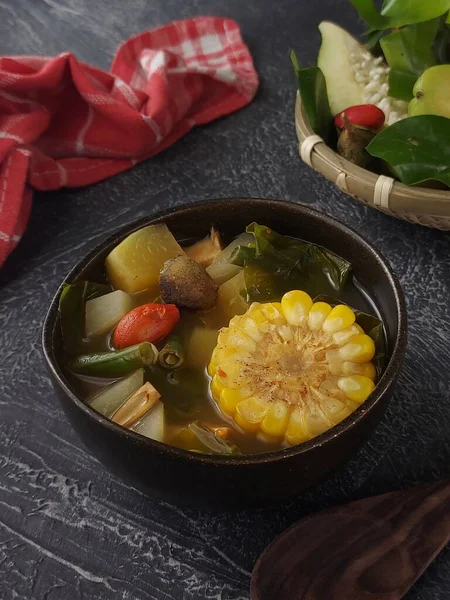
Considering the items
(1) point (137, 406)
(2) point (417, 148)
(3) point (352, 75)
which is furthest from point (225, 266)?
(3) point (352, 75)

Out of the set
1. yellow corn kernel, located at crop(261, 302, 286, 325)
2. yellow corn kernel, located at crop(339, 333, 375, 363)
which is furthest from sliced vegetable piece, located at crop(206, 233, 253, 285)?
yellow corn kernel, located at crop(339, 333, 375, 363)

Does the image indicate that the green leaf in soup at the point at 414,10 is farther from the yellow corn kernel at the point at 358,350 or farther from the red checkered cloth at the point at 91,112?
the yellow corn kernel at the point at 358,350

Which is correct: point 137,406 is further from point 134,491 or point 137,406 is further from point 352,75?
point 352,75

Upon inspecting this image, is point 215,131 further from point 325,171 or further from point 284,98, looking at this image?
point 325,171

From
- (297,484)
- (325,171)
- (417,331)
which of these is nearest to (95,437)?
(297,484)

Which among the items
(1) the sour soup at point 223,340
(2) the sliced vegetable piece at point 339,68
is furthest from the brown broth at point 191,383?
(2) the sliced vegetable piece at point 339,68

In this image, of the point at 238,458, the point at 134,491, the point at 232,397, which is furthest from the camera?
the point at 134,491
